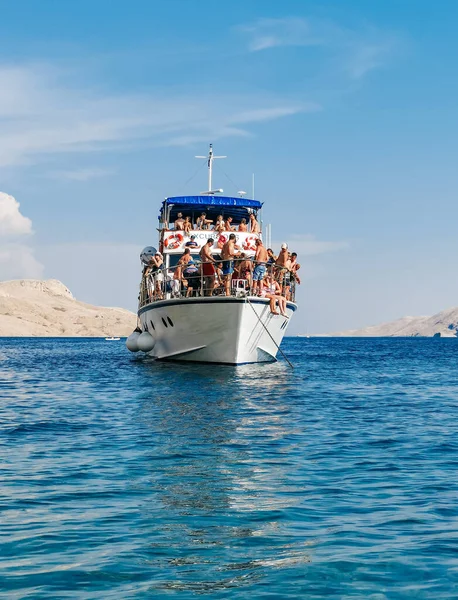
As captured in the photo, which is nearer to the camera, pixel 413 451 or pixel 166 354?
pixel 413 451

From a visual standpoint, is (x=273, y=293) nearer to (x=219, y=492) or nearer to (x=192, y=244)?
(x=192, y=244)

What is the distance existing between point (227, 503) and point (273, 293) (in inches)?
817

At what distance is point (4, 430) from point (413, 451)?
7563 millimetres

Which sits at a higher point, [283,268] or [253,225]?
[253,225]

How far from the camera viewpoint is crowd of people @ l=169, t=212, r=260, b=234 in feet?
111

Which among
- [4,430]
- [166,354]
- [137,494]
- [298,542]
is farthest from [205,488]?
[166,354]

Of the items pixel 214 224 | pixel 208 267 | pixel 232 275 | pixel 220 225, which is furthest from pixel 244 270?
pixel 214 224

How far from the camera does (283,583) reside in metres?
6.17

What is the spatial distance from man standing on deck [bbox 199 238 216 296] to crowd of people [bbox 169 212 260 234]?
4.98 metres

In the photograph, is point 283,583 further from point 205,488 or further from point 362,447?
point 362,447

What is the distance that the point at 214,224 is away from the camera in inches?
1439

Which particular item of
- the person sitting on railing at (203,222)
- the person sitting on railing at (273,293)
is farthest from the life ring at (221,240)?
the person sitting on railing at (273,293)

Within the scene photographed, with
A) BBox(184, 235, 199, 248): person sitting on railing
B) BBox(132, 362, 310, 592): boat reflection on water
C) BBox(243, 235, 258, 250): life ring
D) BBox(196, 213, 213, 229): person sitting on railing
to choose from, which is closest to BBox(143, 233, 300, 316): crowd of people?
BBox(184, 235, 199, 248): person sitting on railing

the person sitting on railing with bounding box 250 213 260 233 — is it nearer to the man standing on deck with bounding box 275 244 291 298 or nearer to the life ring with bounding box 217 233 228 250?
the life ring with bounding box 217 233 228 250
